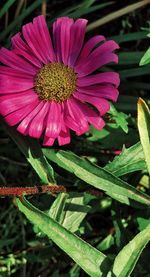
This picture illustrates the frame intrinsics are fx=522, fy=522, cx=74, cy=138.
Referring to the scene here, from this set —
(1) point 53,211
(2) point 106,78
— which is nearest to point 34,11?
(2) point 106,78

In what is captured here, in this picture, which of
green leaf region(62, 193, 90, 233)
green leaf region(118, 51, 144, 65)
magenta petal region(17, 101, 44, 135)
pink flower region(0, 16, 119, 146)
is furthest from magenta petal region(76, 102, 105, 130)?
green leaf region(118, 51, 144, 65)

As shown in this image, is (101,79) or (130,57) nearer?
(101,79)

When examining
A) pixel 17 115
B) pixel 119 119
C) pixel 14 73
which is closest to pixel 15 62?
pixel 14 73

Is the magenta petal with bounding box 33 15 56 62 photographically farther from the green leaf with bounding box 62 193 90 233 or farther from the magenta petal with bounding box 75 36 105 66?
the green leaf with bounding box 62 193 90 233

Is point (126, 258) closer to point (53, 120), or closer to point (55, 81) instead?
point (53, 120)

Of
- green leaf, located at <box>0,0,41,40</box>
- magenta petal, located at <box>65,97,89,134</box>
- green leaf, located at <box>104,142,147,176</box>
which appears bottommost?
green leaf, located at <box>104,142,147,176</box>

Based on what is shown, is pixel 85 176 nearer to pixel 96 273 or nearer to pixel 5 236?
pixel 96 273
